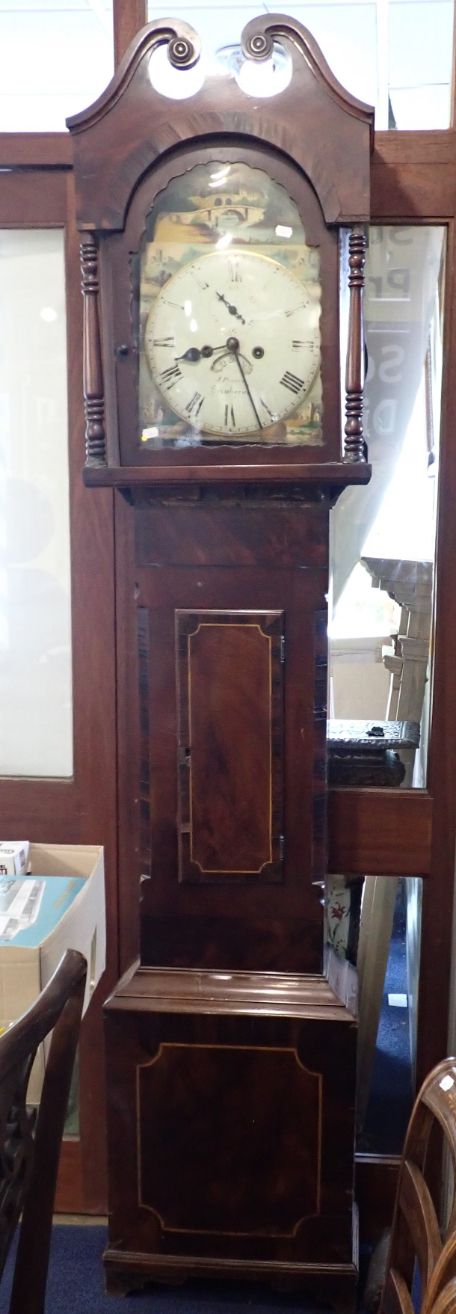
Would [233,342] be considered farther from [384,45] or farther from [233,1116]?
[233,1116]

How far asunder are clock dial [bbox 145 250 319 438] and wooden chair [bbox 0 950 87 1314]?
0.87 m

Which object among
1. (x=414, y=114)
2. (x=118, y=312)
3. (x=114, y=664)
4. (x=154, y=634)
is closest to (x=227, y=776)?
(x=154, y=634)

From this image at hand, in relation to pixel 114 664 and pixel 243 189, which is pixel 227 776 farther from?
pixel 243 189

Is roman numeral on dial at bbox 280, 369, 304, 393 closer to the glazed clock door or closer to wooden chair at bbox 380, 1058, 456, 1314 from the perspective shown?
the glazed clock door

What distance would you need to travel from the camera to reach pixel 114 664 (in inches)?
79.8

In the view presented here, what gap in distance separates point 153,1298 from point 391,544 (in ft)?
4.56

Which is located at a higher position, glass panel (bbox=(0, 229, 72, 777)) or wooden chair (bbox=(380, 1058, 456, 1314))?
glass panel (bbox=(0, 229, 72, 777))

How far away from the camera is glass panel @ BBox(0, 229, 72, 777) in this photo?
76.9 inches

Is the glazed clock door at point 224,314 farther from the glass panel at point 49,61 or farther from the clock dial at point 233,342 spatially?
the glass panel at point 49,61

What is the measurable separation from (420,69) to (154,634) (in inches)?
42.7

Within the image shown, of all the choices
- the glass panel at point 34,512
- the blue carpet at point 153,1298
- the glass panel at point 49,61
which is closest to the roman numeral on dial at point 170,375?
the glass panel at point 34,512

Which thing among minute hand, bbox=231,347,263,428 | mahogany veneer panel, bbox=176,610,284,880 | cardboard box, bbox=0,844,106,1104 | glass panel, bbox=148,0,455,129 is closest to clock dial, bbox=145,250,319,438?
minute hand, bbox=231,347,263,428

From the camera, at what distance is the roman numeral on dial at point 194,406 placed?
1636 millimetres

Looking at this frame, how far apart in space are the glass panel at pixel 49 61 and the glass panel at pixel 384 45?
0.38 ft
